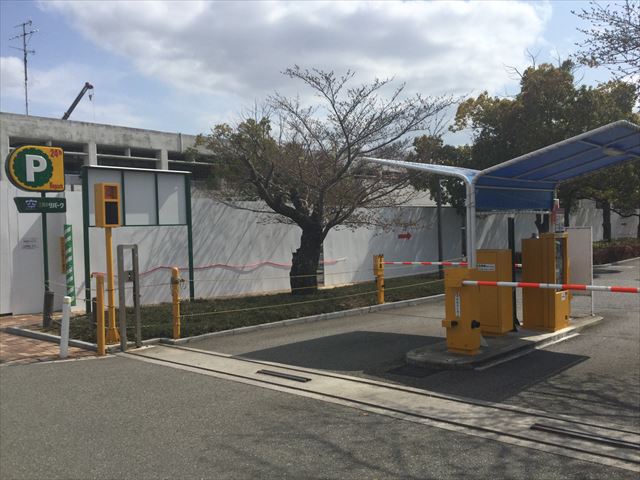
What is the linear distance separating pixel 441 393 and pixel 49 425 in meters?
4.15

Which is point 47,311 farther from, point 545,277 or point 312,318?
point 545,277

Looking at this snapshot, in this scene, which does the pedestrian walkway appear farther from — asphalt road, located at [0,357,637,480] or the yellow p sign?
the yellow p sign

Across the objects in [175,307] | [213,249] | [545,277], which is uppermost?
[213,249]

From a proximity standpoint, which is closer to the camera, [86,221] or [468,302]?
[468,302]

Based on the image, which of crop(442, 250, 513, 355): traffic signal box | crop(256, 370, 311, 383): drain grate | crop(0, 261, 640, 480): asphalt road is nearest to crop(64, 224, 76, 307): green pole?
crop(0, 261, 640, 480): asphalt road

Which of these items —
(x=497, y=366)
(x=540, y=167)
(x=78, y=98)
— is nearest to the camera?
(x=497, y=366)

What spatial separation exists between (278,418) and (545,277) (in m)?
5.74

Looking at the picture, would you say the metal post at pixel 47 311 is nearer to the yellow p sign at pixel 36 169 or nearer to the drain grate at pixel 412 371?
the yellow p sign at pixel 36 169

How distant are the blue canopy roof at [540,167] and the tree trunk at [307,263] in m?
5.80

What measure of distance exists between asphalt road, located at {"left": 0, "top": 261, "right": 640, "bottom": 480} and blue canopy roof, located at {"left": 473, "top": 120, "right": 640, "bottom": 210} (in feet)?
8.30

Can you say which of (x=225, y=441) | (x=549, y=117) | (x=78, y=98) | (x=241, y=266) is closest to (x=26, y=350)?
(x=225, y=441)

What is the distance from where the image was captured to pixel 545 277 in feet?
31.1

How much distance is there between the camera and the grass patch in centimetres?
1046

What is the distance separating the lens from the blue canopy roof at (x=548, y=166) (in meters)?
7.64
